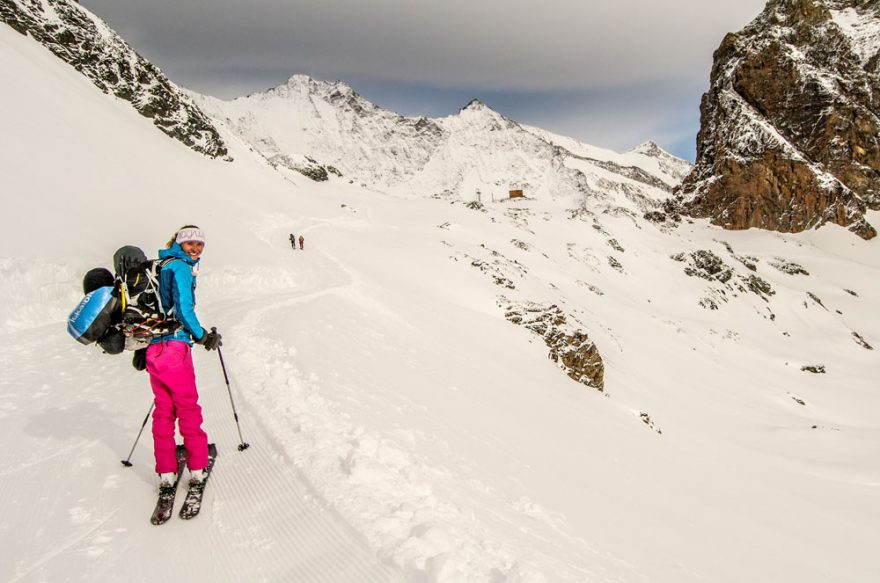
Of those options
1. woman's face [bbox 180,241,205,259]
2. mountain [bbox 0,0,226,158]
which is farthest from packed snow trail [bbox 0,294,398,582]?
mountain [bbox 0,0,226,158]

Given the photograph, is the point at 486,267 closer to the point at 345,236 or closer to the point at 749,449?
the point at 345,236

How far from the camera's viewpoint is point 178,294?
13.2 ft

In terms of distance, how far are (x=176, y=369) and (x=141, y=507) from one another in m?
1.30

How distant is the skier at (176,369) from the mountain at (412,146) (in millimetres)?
130397

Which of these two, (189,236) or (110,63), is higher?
(110,63)

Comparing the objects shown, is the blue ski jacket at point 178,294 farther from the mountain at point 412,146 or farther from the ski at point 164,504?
the mountain at point 412,146

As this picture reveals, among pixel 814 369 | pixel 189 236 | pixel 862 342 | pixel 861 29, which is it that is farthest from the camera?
pixel 861 29

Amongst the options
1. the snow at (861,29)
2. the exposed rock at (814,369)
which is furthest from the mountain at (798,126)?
the exposed rock at (814,369)

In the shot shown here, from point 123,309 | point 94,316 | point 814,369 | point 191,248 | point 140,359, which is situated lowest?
point 140,359

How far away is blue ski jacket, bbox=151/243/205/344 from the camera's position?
4.00 m

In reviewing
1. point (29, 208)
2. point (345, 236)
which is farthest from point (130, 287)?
point (345, 236)

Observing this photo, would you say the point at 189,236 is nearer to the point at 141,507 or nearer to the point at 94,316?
the point at 94,316

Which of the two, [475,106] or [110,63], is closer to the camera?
[110,63]

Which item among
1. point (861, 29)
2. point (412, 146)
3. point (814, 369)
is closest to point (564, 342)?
point (814, 369)
